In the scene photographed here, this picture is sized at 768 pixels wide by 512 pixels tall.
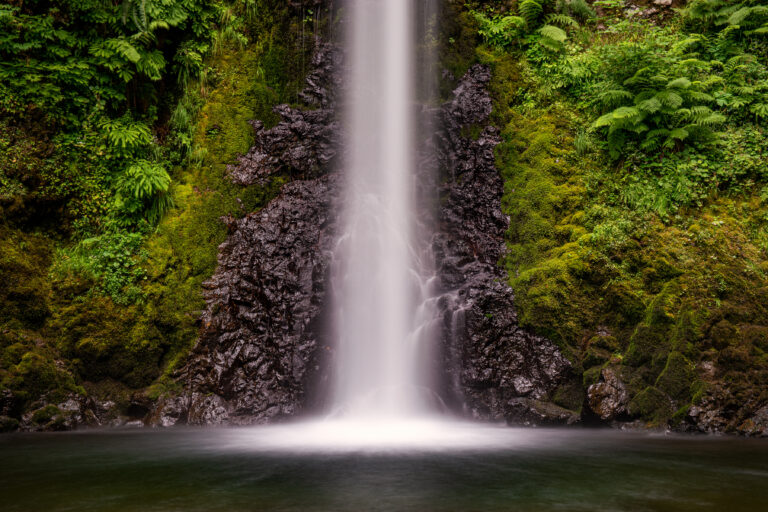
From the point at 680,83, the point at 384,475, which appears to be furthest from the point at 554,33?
the point at 384,475

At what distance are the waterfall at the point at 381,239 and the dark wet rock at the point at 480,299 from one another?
0.55 m

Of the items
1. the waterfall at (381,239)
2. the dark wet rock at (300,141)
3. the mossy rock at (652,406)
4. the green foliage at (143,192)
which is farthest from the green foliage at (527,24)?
the green foliage at (143,192)

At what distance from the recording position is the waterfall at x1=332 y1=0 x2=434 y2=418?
8.70 m

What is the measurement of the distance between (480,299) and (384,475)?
15.8 ft

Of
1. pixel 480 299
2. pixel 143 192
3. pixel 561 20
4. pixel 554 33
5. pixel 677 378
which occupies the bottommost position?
pixel 677 378

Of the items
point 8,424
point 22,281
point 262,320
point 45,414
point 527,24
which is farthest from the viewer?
point 527,24

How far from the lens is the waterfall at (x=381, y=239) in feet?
28.6

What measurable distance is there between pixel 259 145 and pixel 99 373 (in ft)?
17.6

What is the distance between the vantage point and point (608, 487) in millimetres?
4016

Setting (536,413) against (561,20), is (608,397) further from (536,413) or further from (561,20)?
(561,20)

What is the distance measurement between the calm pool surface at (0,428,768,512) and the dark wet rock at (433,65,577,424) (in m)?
1.53

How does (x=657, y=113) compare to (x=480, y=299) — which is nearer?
(x=480, y=299)

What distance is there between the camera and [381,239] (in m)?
10.1

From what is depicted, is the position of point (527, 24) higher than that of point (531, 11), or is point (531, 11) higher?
point (531, 11)
